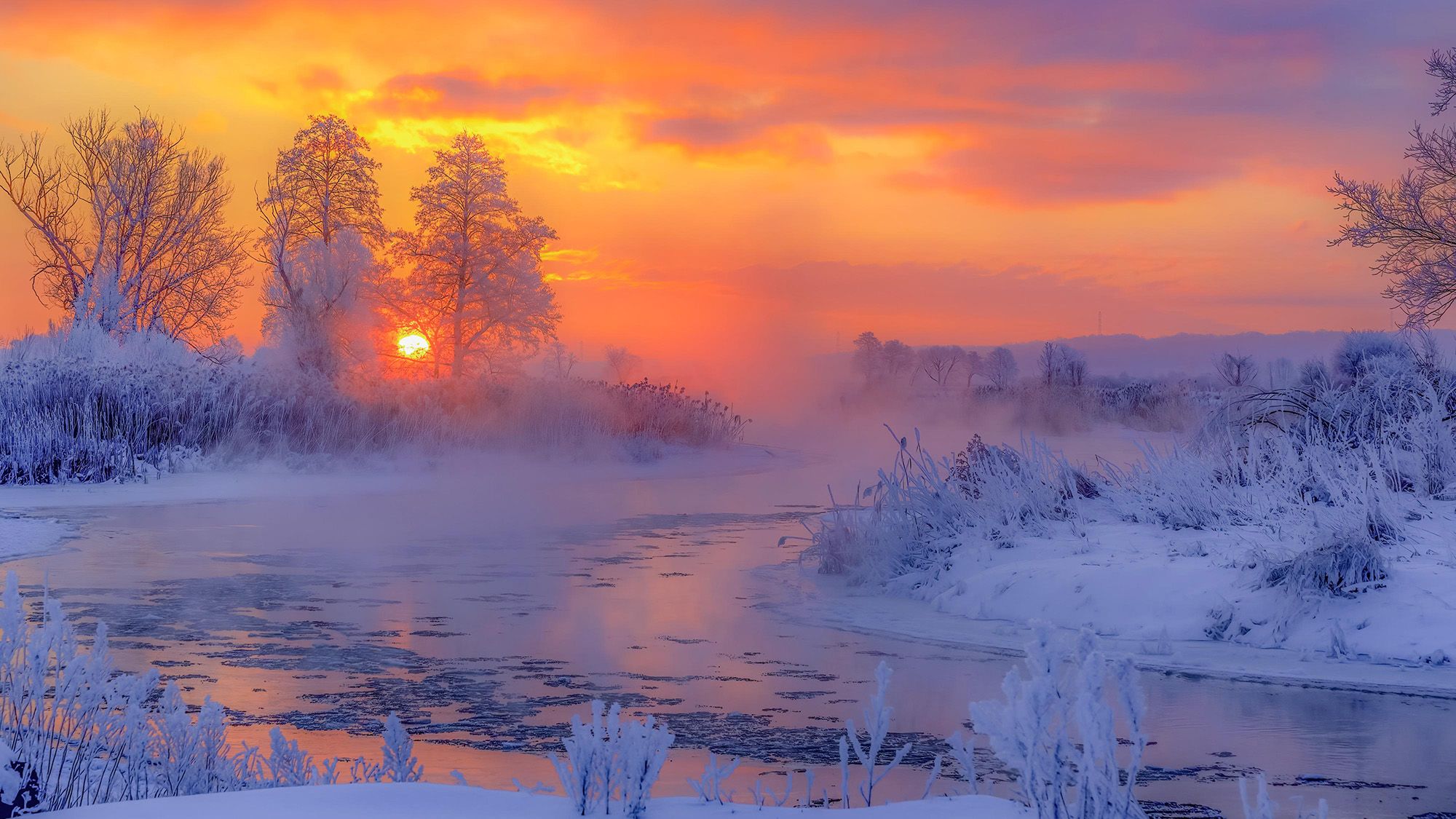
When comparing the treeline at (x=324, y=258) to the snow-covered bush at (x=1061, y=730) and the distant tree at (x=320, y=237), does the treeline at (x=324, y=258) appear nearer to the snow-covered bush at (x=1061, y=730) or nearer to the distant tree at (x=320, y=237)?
the distant tree at (x=320, y=237)

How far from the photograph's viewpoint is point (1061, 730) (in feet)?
11.4

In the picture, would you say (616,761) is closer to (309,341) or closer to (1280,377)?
(1280,377)

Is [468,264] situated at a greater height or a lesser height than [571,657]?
greater

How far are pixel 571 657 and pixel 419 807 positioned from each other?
179 inches

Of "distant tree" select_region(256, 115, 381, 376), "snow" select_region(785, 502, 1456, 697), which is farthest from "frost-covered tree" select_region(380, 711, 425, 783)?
"distant tree" select_region(256, 115, 381, 376)

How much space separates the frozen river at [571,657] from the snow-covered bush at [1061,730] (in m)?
2.23

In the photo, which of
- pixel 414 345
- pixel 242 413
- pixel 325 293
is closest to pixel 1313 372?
pixel 242 413

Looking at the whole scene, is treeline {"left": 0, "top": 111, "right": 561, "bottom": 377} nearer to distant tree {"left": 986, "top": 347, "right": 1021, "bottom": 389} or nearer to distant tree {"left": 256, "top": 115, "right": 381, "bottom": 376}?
distant tree {"left": 256, "top": 115, "right": 381, "bottom": 376}

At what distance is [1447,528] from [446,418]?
21805mm

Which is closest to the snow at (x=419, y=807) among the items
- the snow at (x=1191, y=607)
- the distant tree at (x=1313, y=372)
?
the snow at (x=1191, y=607)

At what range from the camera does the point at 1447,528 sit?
1096 centimetres

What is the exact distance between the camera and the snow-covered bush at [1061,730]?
3305 millimetres

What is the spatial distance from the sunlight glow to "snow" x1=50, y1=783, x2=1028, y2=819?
43.5 m

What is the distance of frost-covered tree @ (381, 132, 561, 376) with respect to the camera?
45656mm
